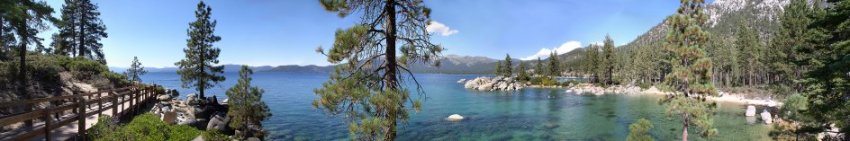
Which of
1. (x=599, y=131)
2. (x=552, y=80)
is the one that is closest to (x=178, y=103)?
(x=599, y=131)

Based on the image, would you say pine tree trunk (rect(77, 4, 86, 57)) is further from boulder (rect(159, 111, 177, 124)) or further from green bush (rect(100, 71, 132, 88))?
boulder (rect(159, 111, 177, 124))

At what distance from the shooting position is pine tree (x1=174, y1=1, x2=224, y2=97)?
36656mm

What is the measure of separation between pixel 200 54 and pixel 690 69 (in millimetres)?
35219

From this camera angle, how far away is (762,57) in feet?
246

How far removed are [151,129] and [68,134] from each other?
4318 mm

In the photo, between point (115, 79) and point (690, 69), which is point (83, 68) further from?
point (690, 69)

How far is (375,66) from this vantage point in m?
9.53

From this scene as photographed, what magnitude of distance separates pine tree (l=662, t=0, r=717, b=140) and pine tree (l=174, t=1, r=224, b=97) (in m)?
33.0

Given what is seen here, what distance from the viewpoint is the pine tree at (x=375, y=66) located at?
8.78 m

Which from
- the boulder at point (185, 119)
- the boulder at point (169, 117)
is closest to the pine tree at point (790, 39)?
the boulder at point (185, 119)

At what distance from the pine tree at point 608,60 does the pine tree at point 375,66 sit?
105 metres

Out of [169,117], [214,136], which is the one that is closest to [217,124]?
[214,136]

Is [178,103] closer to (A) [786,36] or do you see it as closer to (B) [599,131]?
(B) [599,131]

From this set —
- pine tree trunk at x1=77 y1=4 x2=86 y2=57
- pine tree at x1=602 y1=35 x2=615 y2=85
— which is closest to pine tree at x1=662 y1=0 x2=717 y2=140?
pine tree trunk at x1=77 y1=4 x2=86 y2=57
